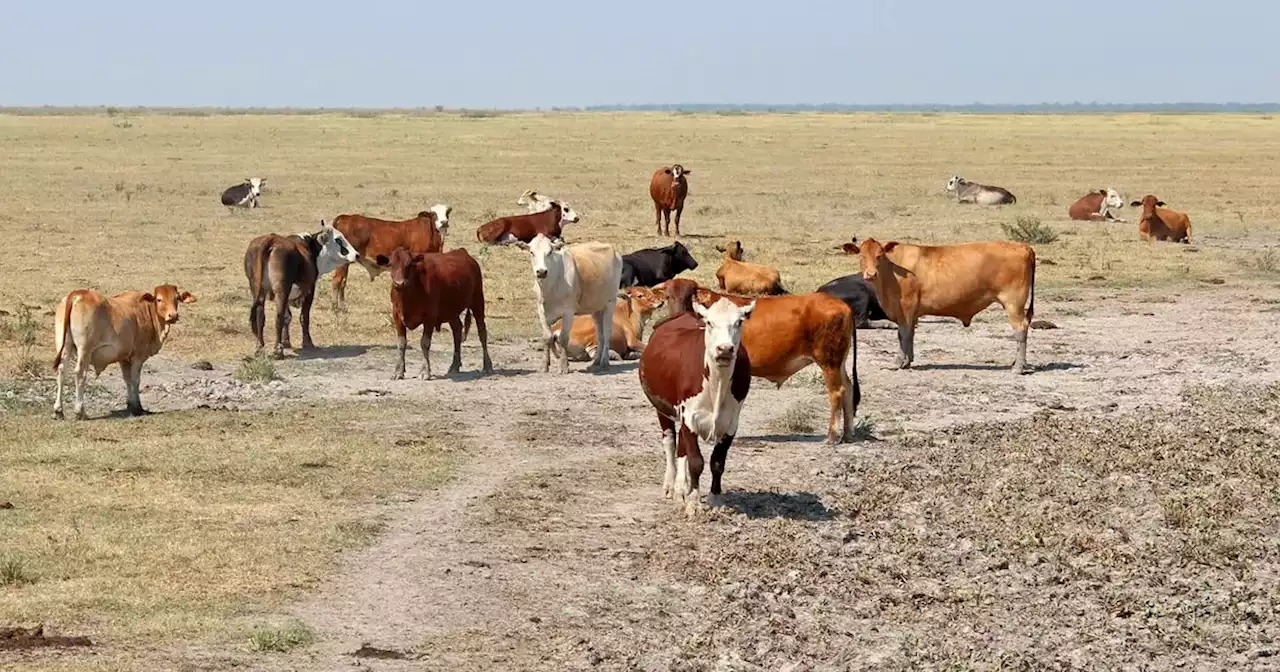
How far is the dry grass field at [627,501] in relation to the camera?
8.51 meters

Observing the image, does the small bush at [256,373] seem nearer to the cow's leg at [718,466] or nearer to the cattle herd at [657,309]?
the cattle herd at [657,309]

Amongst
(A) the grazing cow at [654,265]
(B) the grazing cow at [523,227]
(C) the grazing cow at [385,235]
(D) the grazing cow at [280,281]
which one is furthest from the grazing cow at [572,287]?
(B) the grazing cow at [523,227]

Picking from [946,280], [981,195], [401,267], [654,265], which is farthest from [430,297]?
[981,195]

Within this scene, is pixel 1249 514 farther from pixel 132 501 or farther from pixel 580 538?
pixel 132 501

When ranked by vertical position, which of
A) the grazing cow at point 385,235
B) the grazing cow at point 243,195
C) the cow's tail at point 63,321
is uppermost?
the cow's tail at point 63,321

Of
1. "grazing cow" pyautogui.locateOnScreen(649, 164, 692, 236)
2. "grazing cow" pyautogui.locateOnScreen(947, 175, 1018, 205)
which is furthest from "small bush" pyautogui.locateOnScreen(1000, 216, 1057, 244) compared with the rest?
"grazing cow" pyautogui.locateOnScreen(947, 175, 1018, 205)

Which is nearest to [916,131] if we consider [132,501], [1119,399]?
[1119,399]

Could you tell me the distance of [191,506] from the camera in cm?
1102

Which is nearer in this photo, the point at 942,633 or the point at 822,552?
the point at 942,633

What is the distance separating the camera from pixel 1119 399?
1523 centimetres

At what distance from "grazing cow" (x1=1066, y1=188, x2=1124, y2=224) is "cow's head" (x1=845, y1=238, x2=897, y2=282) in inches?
688

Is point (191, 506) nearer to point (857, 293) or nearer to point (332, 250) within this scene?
point (332, 250)

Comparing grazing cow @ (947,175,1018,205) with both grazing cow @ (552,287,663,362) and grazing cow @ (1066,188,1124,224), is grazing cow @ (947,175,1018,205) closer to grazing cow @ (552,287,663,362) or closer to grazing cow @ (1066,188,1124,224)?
grazing cow @ (1066,188,1124,224)

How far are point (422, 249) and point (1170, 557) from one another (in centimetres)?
1382
